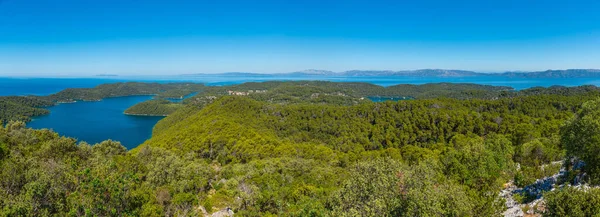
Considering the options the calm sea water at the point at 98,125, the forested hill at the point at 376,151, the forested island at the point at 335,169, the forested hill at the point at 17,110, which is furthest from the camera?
the forested hill at the point at 17,110

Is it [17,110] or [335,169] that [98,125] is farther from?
[335,169]

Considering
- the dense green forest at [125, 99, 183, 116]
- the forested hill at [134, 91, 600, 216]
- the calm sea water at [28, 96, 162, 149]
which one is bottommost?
the calm sea water at [28, 96, 162, 149]

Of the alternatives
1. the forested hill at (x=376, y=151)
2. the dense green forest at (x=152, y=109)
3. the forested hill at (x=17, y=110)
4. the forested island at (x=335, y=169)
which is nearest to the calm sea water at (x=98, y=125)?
the forested hill at (x=17, y=110)

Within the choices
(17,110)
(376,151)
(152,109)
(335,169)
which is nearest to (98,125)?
(152,109)

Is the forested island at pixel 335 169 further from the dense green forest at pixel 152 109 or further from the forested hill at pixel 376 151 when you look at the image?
the dense green forest at pixel 152 109

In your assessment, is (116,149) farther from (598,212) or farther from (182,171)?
(598,212)

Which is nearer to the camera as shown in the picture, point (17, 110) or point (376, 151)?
point (376, 151)

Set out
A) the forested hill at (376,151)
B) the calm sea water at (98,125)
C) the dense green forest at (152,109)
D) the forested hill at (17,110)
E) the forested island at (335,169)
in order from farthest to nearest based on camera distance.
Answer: the dense green forest at (152,109), the forested hill at (17,110), the calm sea water at (98,125), the forested hill at (376,151), the forested island at (335,169)

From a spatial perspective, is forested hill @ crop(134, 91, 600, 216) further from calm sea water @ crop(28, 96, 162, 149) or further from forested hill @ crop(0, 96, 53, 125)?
forested hill @ crop(0, 96, 53, 125)

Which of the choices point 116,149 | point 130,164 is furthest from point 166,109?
point 130,164

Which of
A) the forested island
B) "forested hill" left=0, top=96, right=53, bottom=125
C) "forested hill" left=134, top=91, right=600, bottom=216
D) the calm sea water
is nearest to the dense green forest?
the calm sea water
